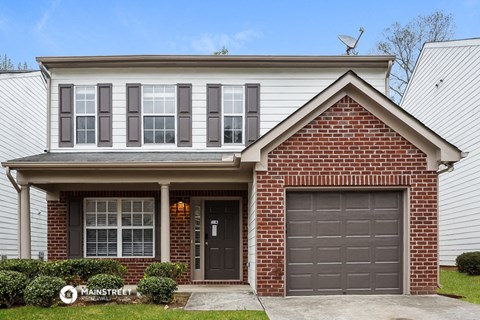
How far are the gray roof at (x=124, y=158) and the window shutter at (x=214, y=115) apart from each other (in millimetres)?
480

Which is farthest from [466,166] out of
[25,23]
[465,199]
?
[25,23]

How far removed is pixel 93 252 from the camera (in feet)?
40.2

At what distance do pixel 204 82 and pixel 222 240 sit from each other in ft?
13.4

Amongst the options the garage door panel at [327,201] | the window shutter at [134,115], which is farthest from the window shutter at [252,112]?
the garage door panel at [327,201]

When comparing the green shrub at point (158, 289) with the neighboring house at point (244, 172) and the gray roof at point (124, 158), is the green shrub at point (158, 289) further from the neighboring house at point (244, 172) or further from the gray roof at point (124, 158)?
the gray roof at point (124, 158)

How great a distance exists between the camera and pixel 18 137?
16125mm

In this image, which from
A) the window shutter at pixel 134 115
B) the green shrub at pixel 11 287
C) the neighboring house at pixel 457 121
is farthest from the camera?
the neighboring house at pixel 457 121

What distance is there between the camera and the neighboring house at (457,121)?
1435 cm

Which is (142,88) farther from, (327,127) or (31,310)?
(31,310)

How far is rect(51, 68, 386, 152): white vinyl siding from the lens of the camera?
12281 mm

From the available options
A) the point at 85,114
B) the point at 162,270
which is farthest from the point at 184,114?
the point at 162,270

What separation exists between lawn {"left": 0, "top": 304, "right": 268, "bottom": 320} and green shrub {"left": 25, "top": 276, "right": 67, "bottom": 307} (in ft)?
0.47

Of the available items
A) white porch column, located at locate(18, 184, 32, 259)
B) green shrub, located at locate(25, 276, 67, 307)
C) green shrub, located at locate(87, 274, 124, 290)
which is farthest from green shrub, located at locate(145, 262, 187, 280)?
white porch column, located at locate(18, 184, 32, 259)

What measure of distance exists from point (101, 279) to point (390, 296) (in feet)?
17.7
